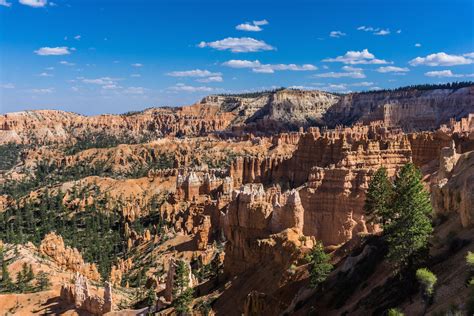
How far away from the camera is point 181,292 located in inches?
1559

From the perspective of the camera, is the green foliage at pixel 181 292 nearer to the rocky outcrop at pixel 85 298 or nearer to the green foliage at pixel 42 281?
the rocky outcrop at pixel 85 298

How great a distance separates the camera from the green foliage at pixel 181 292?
37.8m

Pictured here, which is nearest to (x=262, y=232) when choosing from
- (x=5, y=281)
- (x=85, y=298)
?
(x=85, y=298)

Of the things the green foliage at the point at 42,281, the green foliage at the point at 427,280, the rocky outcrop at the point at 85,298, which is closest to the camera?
the green foliage at the point at 427,280

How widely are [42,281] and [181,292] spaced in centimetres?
2361

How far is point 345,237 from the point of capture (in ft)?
171

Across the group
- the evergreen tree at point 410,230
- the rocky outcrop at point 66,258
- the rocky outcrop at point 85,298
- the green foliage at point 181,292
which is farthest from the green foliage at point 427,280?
the rocky outcrop at point 66,258

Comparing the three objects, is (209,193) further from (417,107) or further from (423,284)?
(417,107)

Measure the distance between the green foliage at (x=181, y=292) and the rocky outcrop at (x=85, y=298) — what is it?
6674mm

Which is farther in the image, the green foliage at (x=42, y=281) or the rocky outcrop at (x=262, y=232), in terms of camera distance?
the green foliage at (x=42, y=281)

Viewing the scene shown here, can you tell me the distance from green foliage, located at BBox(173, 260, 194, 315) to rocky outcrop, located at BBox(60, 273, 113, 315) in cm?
667

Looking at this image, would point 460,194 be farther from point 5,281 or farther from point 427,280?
point 5,281

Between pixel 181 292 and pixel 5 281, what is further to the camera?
pixel 5 281

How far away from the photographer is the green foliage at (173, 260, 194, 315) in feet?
124
